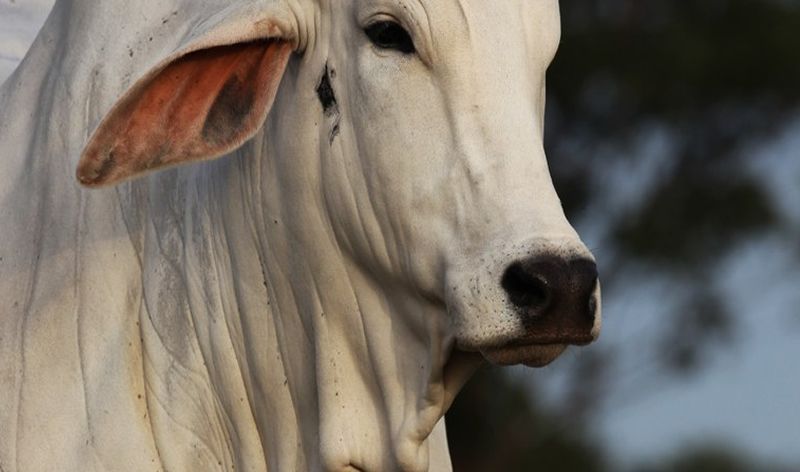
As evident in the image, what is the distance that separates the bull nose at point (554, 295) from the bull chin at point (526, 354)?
0.03 meters

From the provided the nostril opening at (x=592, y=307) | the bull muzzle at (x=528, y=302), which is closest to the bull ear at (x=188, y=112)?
the bull muzzle at (x=528, y=302)

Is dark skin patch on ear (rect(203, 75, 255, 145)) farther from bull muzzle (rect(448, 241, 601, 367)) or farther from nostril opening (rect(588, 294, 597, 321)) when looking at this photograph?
nostril opening (rect(588, 294, 597, 321))

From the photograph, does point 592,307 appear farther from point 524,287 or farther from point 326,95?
point 326,95

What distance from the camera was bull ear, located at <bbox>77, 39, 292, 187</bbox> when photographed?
3799mm

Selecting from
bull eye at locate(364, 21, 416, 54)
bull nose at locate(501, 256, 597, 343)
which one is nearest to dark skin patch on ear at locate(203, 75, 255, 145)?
bull eye at locate(364, 21, 416, 54)

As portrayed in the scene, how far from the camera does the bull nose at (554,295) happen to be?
3.49 metres

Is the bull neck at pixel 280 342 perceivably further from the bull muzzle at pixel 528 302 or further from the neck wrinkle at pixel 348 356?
the bull muzzle at pixel 528 302

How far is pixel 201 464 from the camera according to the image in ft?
12.9

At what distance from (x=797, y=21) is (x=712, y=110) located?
115 centimetres

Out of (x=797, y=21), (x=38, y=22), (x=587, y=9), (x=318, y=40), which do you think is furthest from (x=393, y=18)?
(x=797, y=21)

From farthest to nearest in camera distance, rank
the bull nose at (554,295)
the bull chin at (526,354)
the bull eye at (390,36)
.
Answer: the bull eye at (390,36), the bull chin at (526,354), the bull nose at (554,295)

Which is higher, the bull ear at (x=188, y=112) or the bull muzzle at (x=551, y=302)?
the bull ear at (x=188, y=112)

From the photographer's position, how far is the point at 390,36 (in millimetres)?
3773

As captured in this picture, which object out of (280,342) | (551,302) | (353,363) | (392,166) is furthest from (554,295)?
(280,342)
